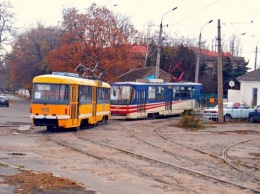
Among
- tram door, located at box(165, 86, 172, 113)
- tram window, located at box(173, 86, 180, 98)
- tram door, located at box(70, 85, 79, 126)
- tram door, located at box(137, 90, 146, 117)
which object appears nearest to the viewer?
tram door, located at box(70, 85, 79, 126)

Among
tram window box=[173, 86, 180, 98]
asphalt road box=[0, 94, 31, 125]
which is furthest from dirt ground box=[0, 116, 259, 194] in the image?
tram window box=[173, 86, 180, 98]

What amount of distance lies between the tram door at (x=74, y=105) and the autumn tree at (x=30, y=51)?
56.2 meters

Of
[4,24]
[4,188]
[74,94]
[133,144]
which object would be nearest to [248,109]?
[74,94]

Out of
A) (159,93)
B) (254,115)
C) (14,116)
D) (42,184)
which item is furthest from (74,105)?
(254,115)

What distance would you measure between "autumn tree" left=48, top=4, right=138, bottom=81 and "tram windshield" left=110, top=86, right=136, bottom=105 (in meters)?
23.5

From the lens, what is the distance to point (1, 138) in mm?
22047

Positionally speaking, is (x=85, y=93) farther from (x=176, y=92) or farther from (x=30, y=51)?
(x=30, y=51)

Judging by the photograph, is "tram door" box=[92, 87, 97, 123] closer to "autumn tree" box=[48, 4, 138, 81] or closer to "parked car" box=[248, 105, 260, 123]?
"parked car" box=[248, 105, 260, 123]

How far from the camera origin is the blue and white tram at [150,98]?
37.9 meters

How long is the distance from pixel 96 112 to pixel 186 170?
16.4m

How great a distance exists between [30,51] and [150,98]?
47032 millimetres

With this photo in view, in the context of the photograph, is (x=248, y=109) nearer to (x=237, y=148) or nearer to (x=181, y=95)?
(x=181, y=95)

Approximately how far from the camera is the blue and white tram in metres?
37.9

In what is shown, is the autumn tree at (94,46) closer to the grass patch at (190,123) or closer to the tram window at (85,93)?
the grass patch at (190,123)
